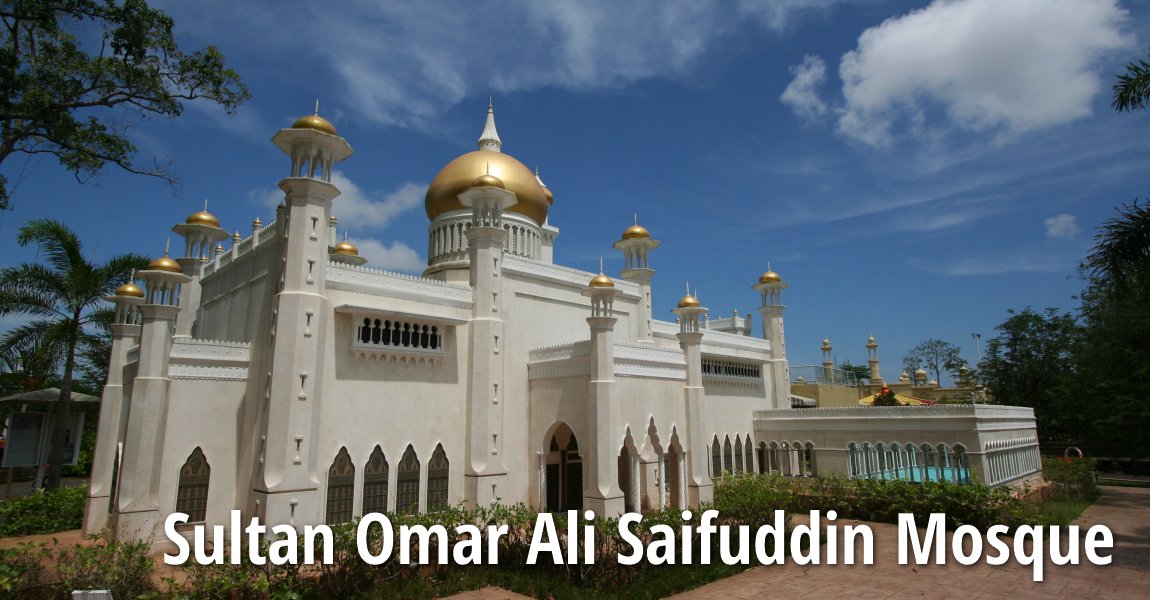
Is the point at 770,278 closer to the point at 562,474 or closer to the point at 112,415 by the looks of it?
the point at 562,474

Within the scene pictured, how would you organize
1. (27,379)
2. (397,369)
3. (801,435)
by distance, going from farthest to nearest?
1. (27,379)
2. (801,435)
3. (397,369)

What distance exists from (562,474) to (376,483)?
5.88 m

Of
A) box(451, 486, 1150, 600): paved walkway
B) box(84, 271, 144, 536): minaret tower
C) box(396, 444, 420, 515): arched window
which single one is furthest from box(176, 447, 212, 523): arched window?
box(451, 486, 1150, 600): paved walkway

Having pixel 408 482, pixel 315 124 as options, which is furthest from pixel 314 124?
pixel 408 482

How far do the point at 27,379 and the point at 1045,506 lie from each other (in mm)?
37350

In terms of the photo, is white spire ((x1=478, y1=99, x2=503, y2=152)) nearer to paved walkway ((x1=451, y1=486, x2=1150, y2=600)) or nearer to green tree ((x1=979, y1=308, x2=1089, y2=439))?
paved walkway ((x1=451, y1=486, x2=1150, y2=600))

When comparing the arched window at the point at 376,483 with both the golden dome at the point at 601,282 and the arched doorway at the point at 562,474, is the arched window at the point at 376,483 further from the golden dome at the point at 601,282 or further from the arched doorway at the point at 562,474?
the golden dome at the point at 601,282

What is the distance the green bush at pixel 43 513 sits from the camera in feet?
51.1

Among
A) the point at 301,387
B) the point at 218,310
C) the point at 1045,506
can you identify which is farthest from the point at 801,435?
the point at 218,310

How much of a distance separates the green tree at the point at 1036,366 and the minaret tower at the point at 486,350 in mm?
26575

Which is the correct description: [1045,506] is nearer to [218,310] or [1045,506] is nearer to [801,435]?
[801,435]

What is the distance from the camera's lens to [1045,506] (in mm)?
16828

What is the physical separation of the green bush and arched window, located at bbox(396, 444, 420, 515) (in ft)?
27.5

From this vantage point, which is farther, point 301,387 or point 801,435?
point 801,435
